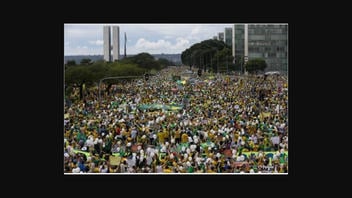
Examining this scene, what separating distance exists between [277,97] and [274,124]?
14.5ft

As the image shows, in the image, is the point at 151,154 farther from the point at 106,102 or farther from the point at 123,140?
the point at 106,102

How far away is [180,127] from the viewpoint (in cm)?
1962

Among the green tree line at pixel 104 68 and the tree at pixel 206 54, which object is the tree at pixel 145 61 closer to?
the green tree line at pixel 104 68

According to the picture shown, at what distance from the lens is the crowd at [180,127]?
16156mm

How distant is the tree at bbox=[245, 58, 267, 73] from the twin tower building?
8.58 metres

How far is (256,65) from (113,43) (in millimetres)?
11565

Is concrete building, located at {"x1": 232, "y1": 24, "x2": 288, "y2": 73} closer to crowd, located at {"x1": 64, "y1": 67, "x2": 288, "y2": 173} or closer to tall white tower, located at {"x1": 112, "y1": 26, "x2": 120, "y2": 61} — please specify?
crowd, located at {"x1": 64, "y1": 67, "x2": 288, "y2": 173}

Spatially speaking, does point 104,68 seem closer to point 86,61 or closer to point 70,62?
point 86,61

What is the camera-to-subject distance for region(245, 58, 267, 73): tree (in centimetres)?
2868

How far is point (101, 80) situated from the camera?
24953mm

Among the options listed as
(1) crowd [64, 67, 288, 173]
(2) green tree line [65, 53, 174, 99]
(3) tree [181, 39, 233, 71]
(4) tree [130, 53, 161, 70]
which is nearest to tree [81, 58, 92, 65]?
(2) green tree line [65, 53, 174, 99]

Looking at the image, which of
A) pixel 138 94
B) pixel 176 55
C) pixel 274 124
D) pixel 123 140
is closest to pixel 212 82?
pixel 138 94

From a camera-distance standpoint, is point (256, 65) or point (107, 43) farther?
point (256, 65)

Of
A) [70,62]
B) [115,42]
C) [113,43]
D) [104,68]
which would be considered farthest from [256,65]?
[70,62]
